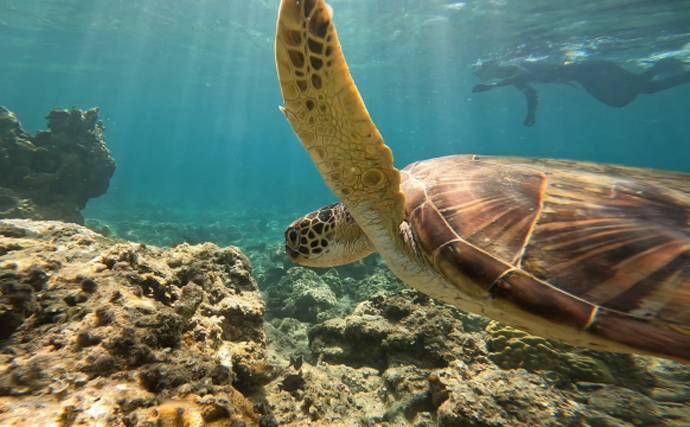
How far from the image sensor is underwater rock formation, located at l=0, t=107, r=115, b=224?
25.3ft

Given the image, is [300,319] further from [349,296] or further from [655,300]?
[655,300]

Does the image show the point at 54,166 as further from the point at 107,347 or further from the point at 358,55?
the point at 358,55

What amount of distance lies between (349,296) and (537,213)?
5781 millimetres

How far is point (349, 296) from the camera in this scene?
7.05 m

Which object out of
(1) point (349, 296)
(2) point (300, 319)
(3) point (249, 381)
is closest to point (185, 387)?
(3) point (249, 381)

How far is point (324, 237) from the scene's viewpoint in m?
2.56

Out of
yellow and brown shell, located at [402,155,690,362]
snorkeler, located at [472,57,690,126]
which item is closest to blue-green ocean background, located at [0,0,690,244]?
snorkeler, located at [472,57,690,126]

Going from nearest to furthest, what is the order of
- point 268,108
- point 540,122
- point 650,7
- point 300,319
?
point 300,319 < point 650,7 < point 540,122 < point 268,108

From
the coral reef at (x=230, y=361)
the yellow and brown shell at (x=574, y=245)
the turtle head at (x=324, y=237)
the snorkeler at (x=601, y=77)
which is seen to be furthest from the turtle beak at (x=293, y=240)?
the snorkeler at (x=601, y=77)

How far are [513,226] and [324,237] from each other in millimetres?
1428

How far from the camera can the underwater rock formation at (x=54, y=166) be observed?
304 inches

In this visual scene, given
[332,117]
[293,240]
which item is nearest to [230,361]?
[293,240]

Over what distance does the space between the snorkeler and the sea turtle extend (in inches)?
674

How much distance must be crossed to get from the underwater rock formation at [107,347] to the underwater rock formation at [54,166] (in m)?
8.12
